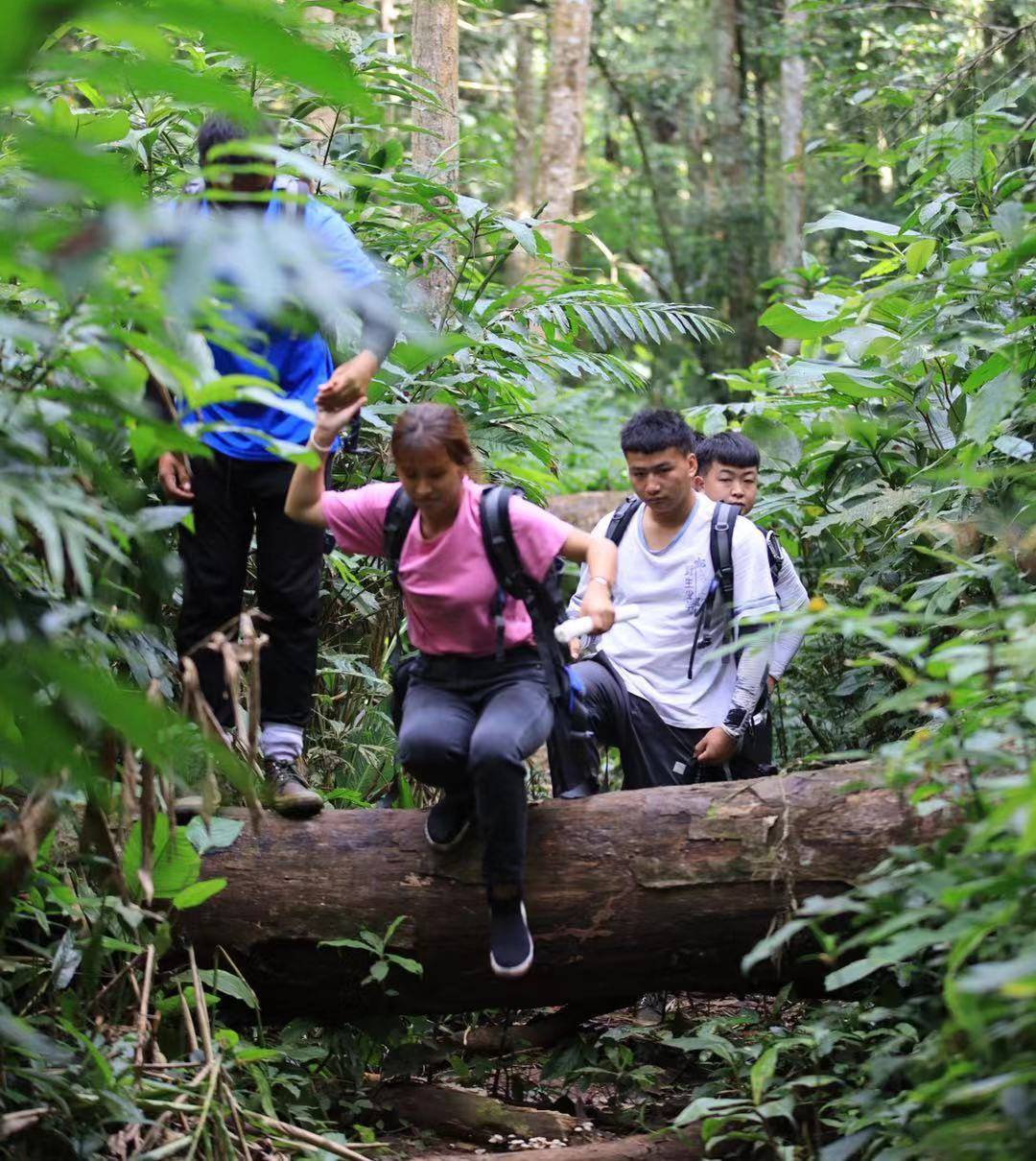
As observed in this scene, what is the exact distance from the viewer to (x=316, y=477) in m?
4.12

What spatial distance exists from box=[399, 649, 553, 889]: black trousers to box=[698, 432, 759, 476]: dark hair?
6.74 feet

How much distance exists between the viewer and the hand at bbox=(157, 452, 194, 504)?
4.27 meters

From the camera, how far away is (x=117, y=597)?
3.51 metres

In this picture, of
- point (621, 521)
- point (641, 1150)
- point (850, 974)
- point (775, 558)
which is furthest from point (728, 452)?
point (850, 974)

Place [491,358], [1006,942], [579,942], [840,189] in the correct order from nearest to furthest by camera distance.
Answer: [1006,942] < [579,942] < [491,358] < [840,189]

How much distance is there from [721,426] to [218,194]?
5104 millimetres

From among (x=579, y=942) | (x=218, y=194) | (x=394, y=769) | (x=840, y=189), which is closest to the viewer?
(x=218, y=194)

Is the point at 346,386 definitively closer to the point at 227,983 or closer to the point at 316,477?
the point at 316,477

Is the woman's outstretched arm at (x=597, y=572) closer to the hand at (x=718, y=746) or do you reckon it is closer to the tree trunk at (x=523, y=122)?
the hand at (x=718, y=746)

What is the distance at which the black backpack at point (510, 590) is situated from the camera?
4.00 meters

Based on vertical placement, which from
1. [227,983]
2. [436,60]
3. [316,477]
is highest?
[436,60]

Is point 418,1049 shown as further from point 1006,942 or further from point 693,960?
point 1006,942

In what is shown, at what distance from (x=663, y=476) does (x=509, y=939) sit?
1797 mm

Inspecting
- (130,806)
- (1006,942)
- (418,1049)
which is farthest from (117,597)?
(1006,942)
